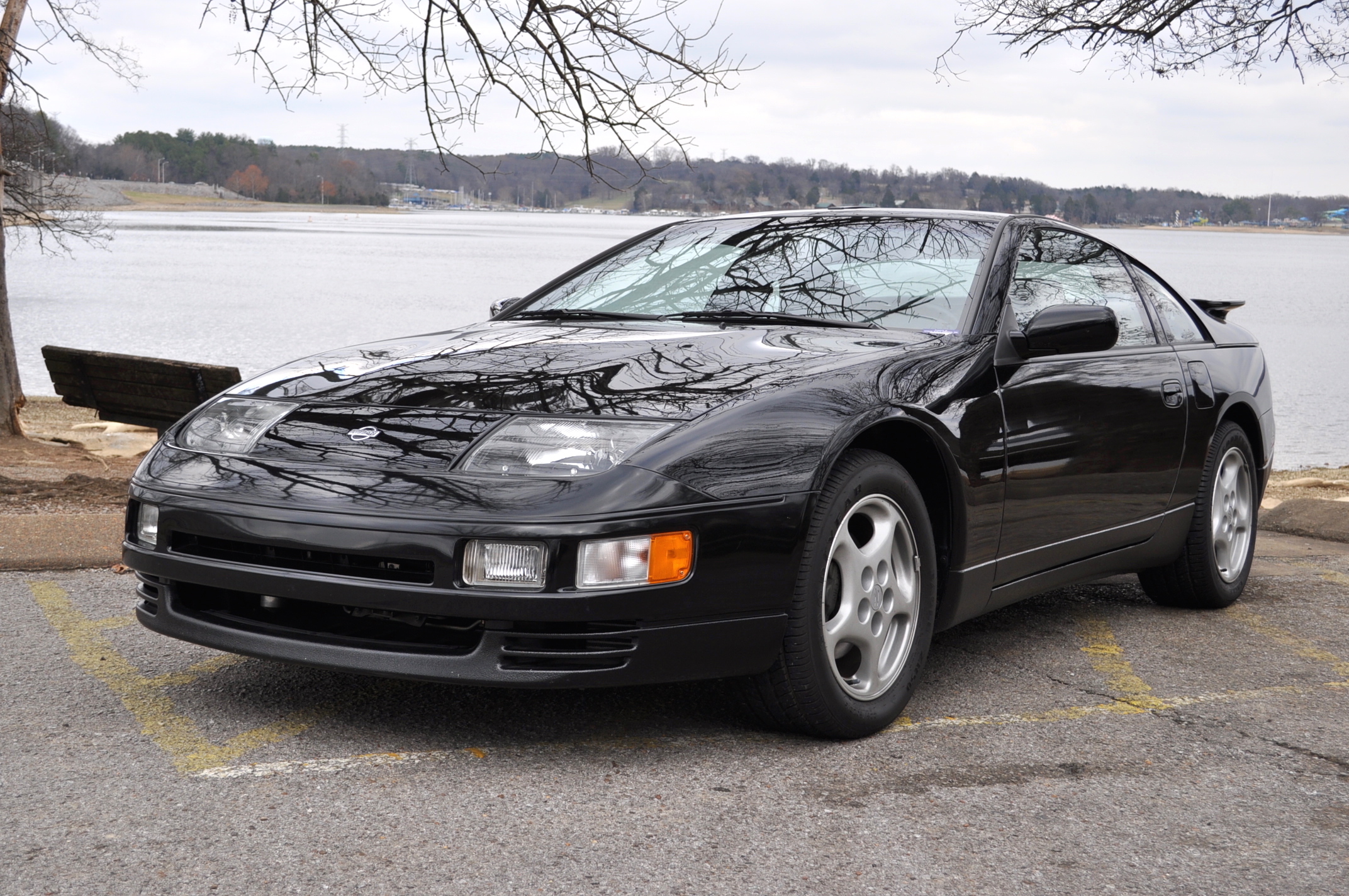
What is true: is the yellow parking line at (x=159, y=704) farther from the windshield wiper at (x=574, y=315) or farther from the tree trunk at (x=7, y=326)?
the tree trunk at (x=7, y=326)

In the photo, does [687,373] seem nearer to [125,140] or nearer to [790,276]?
[790,276]

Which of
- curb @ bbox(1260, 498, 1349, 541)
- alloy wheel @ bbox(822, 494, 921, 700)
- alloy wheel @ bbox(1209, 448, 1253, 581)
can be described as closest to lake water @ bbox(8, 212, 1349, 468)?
curb @ bbox(1260, 498, 1349, 541)

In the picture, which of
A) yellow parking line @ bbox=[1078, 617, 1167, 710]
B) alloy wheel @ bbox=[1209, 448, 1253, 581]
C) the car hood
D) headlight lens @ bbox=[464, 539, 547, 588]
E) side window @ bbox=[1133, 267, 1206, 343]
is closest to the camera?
headlight lens @ bbox=[464, 539, 547, 588]

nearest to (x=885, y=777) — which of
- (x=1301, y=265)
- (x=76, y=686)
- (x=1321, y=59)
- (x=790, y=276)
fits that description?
(x=790, y=276)

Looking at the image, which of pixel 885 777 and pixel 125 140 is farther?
pixel 125 140

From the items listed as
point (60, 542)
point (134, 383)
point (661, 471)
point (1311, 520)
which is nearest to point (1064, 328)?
point (661, 471)

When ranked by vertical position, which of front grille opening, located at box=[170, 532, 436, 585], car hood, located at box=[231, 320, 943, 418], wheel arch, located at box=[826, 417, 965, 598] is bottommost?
front grille opening, located at box=[170, 532, 436, 585]

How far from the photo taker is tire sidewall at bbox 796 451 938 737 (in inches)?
122

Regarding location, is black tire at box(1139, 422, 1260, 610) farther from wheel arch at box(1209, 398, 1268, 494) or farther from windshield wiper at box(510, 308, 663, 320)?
windshield wiper at box(510, 308, 663, 320)

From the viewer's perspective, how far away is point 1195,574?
16.3 ft

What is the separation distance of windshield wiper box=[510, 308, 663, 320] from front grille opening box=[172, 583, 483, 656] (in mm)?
1368

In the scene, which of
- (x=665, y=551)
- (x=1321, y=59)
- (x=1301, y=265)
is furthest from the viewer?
(x=1301, y=265)

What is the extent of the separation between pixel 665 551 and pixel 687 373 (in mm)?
593

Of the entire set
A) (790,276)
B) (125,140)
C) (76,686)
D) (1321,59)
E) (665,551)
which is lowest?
(76,686)
